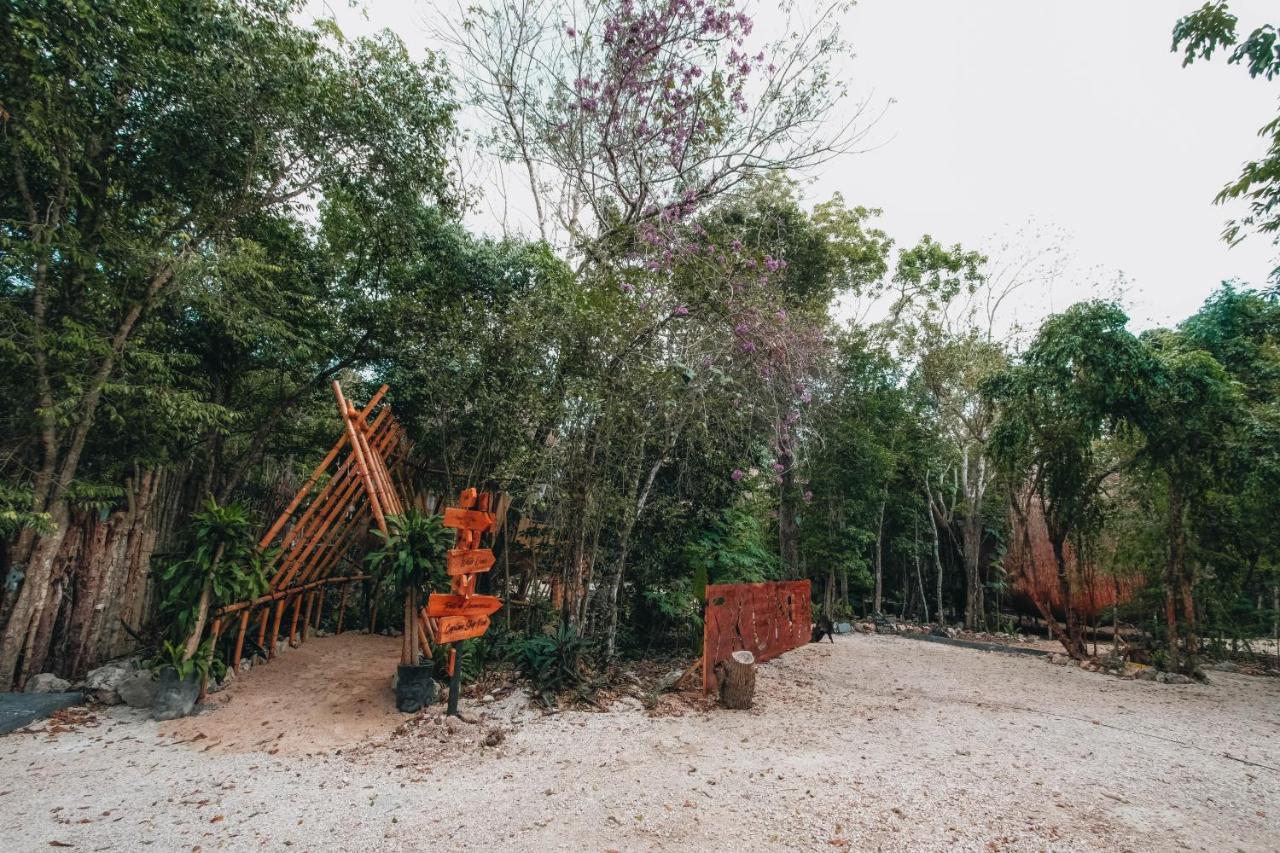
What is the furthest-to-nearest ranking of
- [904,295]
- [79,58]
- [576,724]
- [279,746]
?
1. [904,295]
2. [576,724]
3. [79,58]
4. [279,746]

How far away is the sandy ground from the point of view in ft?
7.97

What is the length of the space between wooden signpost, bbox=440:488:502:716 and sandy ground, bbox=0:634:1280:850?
606 mm

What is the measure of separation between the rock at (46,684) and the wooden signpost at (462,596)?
2.71 metres

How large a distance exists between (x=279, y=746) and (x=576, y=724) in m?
1.90

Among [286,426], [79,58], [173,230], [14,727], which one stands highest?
[79,58]

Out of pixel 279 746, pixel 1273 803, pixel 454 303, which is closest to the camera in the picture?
pixel 1273 803

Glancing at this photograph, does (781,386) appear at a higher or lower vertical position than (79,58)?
lower

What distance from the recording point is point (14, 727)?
3.44 m

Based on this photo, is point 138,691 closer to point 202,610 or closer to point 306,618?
point 202,610

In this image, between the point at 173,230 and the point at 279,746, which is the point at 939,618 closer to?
the point at 279,746

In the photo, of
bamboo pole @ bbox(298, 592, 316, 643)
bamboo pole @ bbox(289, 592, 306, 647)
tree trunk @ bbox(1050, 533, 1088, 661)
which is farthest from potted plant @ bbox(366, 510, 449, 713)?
tree trunk @ bbox(1050, 533, 1088, 661)

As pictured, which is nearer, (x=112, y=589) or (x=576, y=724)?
(x=576, y=724)

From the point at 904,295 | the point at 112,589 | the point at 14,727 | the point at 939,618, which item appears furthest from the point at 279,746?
the point at 904,295

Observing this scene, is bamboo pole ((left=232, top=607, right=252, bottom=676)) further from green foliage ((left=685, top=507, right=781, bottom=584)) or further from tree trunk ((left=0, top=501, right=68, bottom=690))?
green foliage ((left=685, top=507, right=781, bottom=584))
